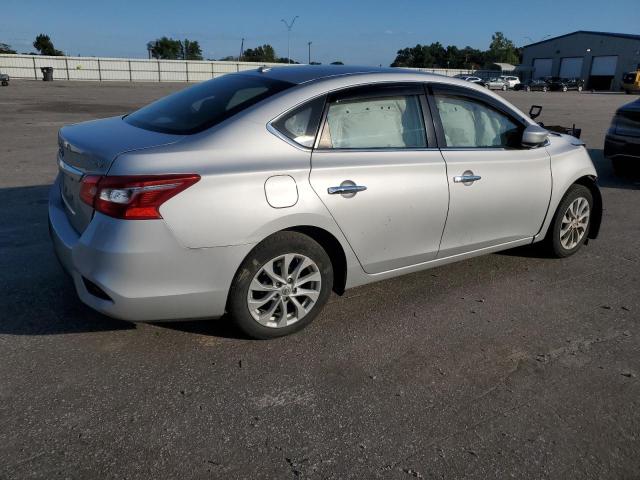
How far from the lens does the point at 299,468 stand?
7.60 feet

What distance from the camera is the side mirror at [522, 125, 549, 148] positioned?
4160mm

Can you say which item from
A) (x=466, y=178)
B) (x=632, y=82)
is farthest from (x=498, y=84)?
(x=466, y=178)

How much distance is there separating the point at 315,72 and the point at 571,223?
2.73 meters

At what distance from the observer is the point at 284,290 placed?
3.25 m

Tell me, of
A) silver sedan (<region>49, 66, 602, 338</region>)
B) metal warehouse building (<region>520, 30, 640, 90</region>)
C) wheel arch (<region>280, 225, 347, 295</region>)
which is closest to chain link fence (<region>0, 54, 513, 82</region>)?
metal warehouse building (<region>520, 30, 640, 90</region>)

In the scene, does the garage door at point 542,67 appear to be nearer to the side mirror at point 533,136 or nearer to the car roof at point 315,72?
the side mirror at point 533,136

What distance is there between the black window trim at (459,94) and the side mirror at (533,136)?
91 mm

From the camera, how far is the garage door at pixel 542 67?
8091cm

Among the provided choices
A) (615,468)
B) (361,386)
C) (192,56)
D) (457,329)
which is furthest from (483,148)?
(192,56)

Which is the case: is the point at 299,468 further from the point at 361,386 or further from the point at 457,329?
the point at 457,329

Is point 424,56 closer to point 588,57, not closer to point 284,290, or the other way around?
point 588,57

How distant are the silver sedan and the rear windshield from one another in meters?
0.02

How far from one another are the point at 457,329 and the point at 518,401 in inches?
31.9

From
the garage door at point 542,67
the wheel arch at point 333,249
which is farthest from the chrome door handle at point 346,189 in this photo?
the garage door at point 542,67
